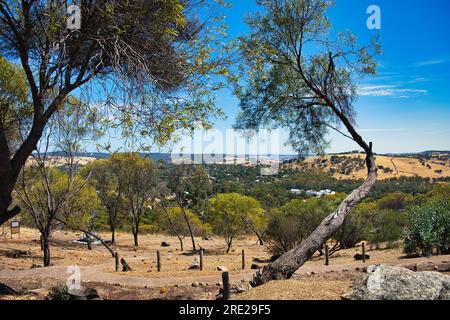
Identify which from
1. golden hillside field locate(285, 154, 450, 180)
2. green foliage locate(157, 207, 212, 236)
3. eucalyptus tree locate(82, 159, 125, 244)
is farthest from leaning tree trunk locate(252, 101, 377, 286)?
golden hillside field locate(285, 154, 450, 180)

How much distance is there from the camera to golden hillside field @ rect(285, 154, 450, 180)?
271ft

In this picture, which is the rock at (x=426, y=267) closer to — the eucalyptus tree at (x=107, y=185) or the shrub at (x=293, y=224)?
the shrub at (x=293, y=224)

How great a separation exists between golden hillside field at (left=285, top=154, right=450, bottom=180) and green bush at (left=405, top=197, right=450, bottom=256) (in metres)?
61.0

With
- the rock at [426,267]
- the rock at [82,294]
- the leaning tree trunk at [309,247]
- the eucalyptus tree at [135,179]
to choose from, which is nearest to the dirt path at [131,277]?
the rock at [426,267]

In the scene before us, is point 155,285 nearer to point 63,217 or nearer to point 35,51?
point 35,51

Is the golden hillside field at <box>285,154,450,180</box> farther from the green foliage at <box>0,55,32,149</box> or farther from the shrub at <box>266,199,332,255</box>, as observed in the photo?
the green foliage at <box>0,55,32,149</box>

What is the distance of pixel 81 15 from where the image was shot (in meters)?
6.21

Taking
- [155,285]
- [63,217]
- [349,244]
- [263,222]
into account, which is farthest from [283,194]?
[155,285]

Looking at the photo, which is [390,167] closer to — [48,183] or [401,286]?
[48,183]

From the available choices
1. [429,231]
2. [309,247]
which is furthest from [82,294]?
[429,231]

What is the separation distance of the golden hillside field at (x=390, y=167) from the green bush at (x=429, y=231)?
6098 cm

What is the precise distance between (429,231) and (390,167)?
275 ft

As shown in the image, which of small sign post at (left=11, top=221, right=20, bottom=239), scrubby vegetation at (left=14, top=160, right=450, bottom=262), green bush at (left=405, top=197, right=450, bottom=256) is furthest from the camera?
small sign post at (left=11, top=221, right=20, bottom=239)

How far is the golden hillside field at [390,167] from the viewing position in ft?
271
